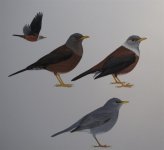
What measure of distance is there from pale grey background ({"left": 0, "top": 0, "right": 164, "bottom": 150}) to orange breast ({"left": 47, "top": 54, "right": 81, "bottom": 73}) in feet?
0.11

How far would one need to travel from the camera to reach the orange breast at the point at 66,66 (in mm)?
1731

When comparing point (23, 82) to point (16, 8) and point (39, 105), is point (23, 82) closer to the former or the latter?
point (39, 105)

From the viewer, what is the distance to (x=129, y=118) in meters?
1.70

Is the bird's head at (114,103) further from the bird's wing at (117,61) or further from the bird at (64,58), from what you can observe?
the bird at (64,58)

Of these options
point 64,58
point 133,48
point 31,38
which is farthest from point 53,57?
point 133,48

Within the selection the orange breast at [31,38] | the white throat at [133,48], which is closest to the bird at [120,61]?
the white throat at [133,48]

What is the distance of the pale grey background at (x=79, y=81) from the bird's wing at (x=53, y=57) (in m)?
0.03

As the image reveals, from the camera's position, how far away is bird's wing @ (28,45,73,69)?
1729 mm

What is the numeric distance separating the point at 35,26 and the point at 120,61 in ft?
1.89

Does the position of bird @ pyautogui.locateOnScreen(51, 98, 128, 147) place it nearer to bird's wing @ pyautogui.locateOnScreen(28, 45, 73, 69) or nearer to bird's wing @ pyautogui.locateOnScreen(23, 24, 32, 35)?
bird's wing @ pyautogui.locateOnScreen(28, 45, 73, 69)

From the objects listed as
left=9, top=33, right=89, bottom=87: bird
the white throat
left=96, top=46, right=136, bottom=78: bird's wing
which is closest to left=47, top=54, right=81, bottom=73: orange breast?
left=9, top=33, right=89, bottom=87: bird

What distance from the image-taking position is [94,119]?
1688 millimetres

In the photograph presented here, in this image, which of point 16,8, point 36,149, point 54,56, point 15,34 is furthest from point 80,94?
point 16,8

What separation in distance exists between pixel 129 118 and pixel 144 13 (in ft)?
2.17
